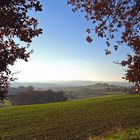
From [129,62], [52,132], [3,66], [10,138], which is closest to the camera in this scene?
[3,66]

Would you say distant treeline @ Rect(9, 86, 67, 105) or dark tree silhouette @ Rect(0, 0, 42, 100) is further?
distant treeline @ Rect(9, 86, 67, 105)

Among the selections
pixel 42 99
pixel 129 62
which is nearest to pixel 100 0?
pixel 129 62

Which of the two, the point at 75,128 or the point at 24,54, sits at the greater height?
the point at 24,54

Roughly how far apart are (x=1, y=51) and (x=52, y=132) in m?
17.0

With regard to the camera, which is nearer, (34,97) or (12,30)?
(12,30)

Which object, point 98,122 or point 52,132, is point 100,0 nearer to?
point 52,132

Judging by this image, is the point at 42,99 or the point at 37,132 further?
the point at 42,99

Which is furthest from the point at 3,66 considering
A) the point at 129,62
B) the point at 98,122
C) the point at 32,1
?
the point at 98,122

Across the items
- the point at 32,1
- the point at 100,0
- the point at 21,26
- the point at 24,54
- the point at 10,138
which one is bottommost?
the point at 10,138

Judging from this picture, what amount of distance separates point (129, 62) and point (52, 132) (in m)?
13.3

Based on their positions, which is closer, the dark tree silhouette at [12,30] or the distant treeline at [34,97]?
the dark tree silhouette at [12,30]

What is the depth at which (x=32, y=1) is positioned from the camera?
430 inches

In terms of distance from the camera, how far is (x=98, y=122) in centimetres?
3259

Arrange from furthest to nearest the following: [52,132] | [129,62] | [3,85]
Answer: [52,132] < [129,62] < [3,85]
